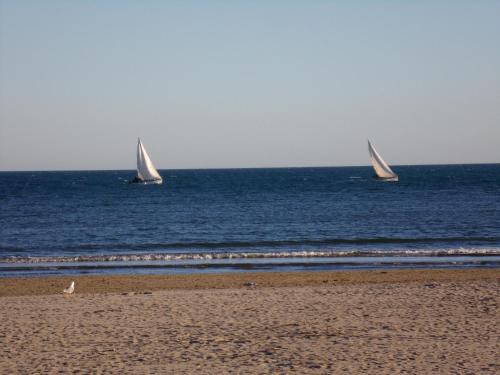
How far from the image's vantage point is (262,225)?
45.1 meters

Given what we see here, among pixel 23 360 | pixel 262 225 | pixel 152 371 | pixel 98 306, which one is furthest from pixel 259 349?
pixel 262 225

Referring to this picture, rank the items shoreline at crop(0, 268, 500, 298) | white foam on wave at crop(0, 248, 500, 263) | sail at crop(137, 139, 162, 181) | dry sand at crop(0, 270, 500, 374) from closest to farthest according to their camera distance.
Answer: dry sand at crop(0, 270, 500, 374) → shoreline at crop(0, 268, 500, 298) → white foam on wave at crop(0, 248, 500, 263) → sail at crop(137, 139, 162, 181)

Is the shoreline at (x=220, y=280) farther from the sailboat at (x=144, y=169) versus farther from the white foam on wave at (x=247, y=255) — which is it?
the sailboat at (x=144, y=169)

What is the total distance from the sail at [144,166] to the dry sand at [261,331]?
3176 inches

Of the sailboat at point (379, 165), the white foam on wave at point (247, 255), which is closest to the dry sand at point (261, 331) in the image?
the white foam on wave at point (247, 255)

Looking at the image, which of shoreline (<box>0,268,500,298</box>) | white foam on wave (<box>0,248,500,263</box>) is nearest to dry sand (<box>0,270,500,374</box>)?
shoreline (<box>0,268,500,298</box>)

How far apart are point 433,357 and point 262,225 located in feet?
112

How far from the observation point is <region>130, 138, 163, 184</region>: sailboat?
326 ft

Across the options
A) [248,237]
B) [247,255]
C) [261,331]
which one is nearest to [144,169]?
[248,237]

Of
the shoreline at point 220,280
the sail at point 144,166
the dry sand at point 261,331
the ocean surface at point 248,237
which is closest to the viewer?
the dry sand at point 261,331

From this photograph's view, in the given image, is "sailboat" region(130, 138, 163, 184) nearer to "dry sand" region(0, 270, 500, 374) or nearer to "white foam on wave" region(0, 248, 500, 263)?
"white foam on wave" region(0, 248, 500, 263)

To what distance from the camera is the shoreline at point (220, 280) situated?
2041 cm

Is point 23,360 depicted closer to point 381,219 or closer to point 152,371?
point 152,371

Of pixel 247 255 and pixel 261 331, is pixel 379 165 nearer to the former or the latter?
pixel 247 255
